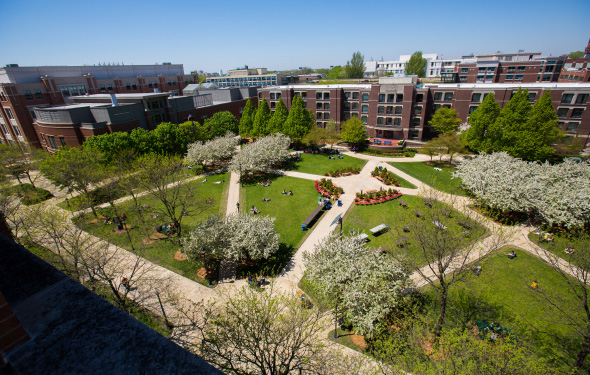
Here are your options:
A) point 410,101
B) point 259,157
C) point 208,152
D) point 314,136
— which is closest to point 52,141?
point 208,152

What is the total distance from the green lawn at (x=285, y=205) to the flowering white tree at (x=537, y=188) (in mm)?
20218

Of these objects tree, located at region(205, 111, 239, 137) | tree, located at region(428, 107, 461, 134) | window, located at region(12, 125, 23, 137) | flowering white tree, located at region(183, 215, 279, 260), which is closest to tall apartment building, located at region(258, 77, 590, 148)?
tree, located at region(428, 107, 461, 134)

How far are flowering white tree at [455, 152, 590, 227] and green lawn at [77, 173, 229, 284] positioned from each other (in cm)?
3210

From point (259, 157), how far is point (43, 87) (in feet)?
170

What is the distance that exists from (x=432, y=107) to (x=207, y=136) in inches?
1945

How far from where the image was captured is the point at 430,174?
46.2 metres

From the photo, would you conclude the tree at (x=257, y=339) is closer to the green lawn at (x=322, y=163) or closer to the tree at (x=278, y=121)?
the green lawn at (x=322, y=163)

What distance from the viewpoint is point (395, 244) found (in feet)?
88.0

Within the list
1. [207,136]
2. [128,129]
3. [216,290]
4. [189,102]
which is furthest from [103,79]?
[216,290]

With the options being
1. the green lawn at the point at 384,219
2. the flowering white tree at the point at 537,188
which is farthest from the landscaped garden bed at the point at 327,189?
the flowering white tree at the point at 537,188

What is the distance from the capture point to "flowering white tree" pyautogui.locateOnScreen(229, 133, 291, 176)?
1718 inches

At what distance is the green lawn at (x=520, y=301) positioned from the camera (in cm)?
1855

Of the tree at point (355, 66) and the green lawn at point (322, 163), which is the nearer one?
the green lawn at point (322, 163)

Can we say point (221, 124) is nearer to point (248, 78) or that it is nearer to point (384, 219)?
point (384, 219)
